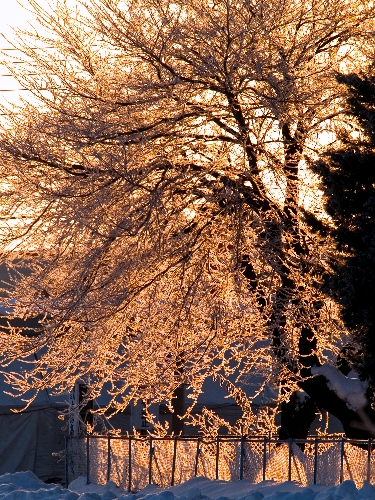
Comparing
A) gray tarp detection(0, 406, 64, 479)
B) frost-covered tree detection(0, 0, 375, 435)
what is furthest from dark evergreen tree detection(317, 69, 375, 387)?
gray tarp detection(0, 406, 64, 479)

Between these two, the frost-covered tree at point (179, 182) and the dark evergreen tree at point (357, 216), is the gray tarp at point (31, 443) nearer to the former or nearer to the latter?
the frost-covered tree at point (179, 182)

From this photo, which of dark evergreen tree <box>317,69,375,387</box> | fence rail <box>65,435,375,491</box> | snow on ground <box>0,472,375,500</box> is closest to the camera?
snow on ground <box>0,472,375,500</box>

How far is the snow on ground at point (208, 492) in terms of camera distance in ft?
27.5

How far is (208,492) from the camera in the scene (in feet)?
33.7

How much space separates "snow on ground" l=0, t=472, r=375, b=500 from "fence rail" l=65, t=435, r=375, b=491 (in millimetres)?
339

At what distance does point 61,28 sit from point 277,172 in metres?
3.31

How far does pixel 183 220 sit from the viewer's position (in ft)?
36.1

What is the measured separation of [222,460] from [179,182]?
11.7ft

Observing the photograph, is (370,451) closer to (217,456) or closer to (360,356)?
(360,356)

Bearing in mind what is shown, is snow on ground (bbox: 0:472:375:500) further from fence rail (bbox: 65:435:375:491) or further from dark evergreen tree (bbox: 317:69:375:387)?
dark evergreen tree (bbox: 317:69:375:387)

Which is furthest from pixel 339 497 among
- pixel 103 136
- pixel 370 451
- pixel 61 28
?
pixel 61 28

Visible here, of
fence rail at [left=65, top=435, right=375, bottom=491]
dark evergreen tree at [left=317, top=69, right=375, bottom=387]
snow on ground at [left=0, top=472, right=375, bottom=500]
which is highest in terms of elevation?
dark evergreen tree at [left=317, top=69, right=375, bottom=387]

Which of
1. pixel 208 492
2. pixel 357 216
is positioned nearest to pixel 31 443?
pixel 208 492

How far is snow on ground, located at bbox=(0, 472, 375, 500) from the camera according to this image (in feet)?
27.5
